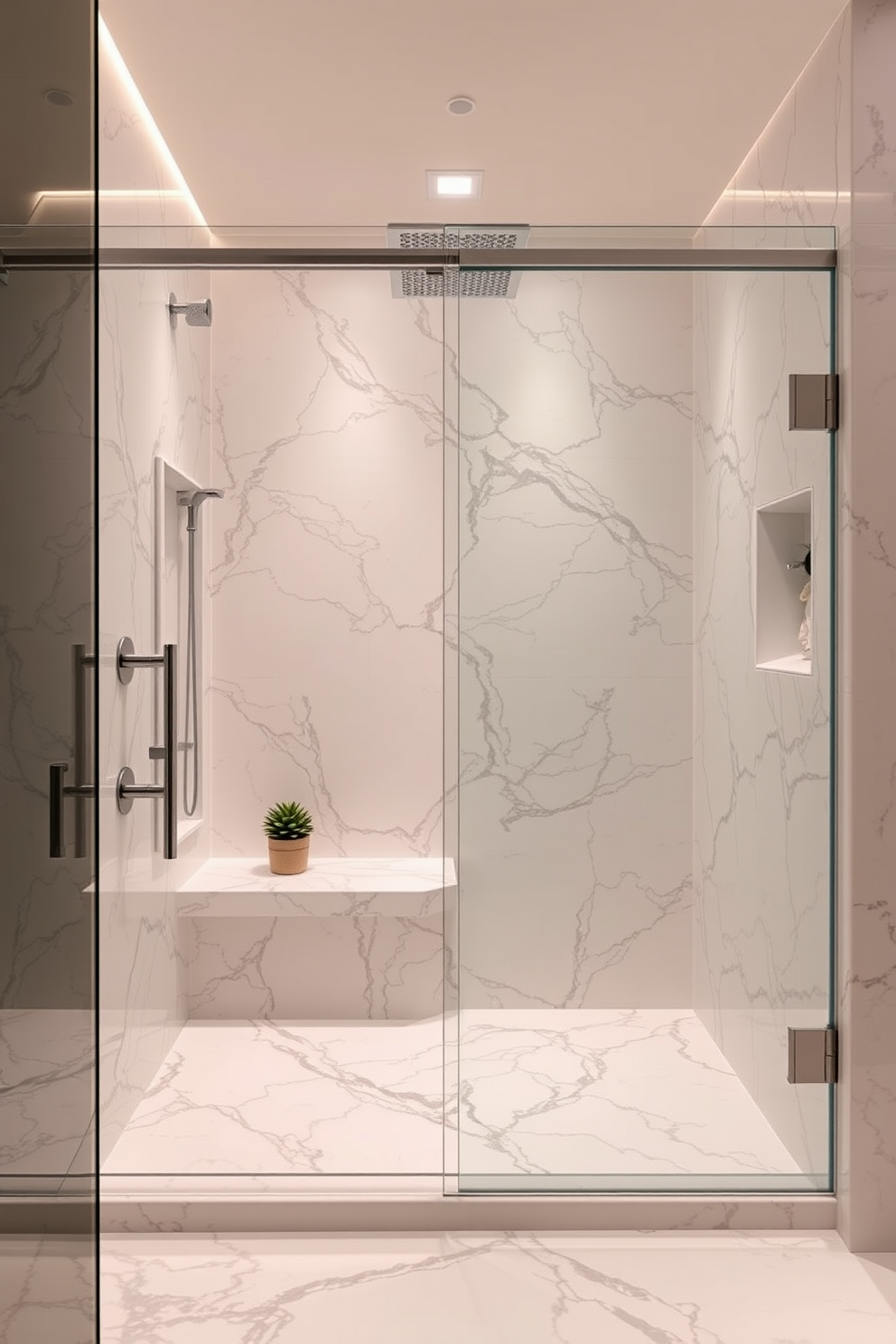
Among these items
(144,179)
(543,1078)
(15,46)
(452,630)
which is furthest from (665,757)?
(144,179)

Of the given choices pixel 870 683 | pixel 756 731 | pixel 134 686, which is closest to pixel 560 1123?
pixel 756 731

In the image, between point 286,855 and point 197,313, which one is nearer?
point 197,313

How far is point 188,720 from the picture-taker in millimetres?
3305

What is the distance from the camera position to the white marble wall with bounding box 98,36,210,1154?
228 centimetres

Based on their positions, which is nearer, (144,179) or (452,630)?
(452,630)

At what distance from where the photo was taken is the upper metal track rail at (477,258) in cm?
212

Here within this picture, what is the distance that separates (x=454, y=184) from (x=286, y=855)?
2091mm

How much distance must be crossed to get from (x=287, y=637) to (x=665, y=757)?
5.75 feet

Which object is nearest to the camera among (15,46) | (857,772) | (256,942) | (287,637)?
(15,46)

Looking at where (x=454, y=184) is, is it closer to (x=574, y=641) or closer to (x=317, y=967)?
(x=574, y=641)

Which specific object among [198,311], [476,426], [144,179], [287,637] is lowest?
[287,637]

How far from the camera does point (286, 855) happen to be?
3.29 meters

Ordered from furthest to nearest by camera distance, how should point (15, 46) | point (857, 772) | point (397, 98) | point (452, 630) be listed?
1. point (397, 98)
2. point (452, 630)
3. point (857, 772)
4. point (15, 46)

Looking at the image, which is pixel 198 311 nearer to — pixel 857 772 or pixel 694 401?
pixel 694 401
